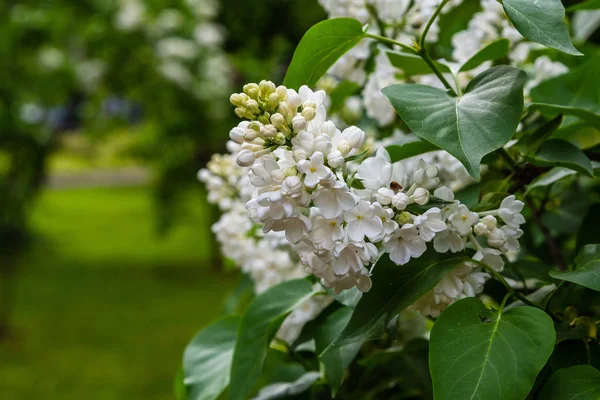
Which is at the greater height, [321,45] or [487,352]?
[321,45]

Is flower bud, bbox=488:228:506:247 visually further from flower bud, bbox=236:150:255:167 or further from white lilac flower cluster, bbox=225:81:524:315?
flower bud, bbox=236:150:255:167

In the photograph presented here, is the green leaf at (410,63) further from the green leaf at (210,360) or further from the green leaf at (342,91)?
the green leaf at (210,360)

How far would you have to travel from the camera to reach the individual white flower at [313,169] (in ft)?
1.01

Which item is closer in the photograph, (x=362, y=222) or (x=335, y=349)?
(x=362, y=222)

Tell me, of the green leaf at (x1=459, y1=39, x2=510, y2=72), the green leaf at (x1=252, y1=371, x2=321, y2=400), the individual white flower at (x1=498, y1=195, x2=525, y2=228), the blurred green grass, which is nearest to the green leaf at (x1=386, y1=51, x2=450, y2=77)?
the green leaf at (x1=459, y1=39, x2=510, y2=72)

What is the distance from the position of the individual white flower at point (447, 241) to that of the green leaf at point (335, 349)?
0.09 m

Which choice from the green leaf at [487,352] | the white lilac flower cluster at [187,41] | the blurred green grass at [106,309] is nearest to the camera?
the green leaf at [487,352]

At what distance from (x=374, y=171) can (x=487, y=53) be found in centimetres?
18

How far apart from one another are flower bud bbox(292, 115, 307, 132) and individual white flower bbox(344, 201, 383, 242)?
0.15 feet

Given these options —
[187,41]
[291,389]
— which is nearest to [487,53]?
[291,389]

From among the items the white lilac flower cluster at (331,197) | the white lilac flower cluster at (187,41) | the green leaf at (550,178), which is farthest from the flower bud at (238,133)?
the white lilac flower cluster at (187,41)

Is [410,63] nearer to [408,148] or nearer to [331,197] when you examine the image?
[408,148]

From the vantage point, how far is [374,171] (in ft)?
1.11

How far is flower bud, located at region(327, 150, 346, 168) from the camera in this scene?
1.04 feet
